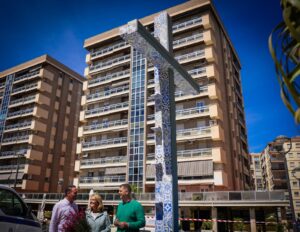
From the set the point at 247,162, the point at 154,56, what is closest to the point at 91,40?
the point at 247,162

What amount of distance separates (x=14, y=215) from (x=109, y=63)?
37.1m

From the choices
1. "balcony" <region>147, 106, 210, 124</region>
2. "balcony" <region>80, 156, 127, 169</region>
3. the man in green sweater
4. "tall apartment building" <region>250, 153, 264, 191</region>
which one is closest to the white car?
the man in green sweater

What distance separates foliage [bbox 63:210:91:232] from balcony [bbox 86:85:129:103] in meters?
34.2

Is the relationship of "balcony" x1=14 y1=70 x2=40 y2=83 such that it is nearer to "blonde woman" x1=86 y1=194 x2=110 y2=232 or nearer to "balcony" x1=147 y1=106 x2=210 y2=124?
"balcony" x1=147 y1=106 x2=210 y2=124

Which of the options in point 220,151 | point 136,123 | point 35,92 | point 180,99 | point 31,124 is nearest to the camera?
point 220,151

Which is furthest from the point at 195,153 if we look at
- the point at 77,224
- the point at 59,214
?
the point at 77,224

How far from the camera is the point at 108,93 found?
39938 mm

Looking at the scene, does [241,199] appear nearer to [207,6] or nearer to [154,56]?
[154,56]

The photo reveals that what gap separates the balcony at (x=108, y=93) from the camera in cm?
3866

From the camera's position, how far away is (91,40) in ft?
145

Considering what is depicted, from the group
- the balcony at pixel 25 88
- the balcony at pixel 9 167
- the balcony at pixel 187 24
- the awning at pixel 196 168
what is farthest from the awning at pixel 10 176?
the balcony at pixel 187 24

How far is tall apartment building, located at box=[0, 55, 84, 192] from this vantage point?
43.0 m

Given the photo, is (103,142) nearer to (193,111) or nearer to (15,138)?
(193,111)

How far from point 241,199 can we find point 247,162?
1990 cm
